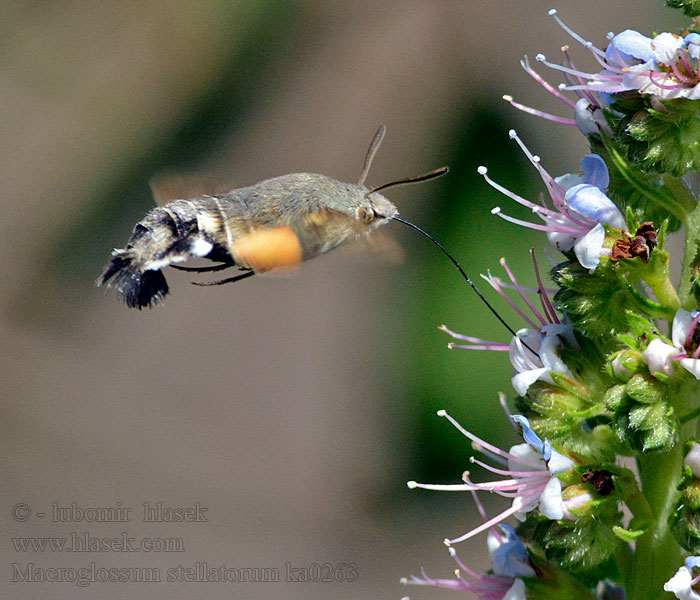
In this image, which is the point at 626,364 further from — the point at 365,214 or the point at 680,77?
the point at 365,214

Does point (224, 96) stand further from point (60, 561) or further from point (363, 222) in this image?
point (363, 222)

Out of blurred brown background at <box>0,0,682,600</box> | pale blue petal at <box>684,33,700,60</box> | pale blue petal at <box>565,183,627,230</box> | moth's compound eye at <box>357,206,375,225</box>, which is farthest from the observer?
blurred brown background at <box>0,0,682,600</box>

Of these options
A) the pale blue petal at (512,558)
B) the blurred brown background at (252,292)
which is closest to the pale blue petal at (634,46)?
the pale blue petal at (512,558)

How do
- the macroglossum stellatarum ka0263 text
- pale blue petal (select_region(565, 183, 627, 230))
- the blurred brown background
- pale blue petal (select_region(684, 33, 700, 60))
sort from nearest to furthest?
1. pale blue petal (select_region(684, 33, 700, 60))
2. pale blue petal (select_region(565, 183, 627, 230))
3. the macroglossum stellatarum ka0263 text
4. the blurred brown background

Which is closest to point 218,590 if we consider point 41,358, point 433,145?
point 41,358

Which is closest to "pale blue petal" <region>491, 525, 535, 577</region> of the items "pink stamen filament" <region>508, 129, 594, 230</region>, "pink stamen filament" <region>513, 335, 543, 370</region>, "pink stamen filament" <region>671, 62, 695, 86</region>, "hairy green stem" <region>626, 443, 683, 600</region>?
"hairy green stem" <region>626, 443, 683, 600</region>

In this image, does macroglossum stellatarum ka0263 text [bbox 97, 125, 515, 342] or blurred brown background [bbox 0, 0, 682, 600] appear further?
blurred brown background [bbox 0, 0, 682, 600]

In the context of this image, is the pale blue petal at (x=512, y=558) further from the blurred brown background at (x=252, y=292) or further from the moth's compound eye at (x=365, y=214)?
the blurred brown background at (x=252, y=292)

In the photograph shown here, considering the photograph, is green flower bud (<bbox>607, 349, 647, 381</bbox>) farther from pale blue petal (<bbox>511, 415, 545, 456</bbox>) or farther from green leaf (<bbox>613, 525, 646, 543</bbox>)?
green leaf (<bbox>613, 525, 646, 543</bbox>)
